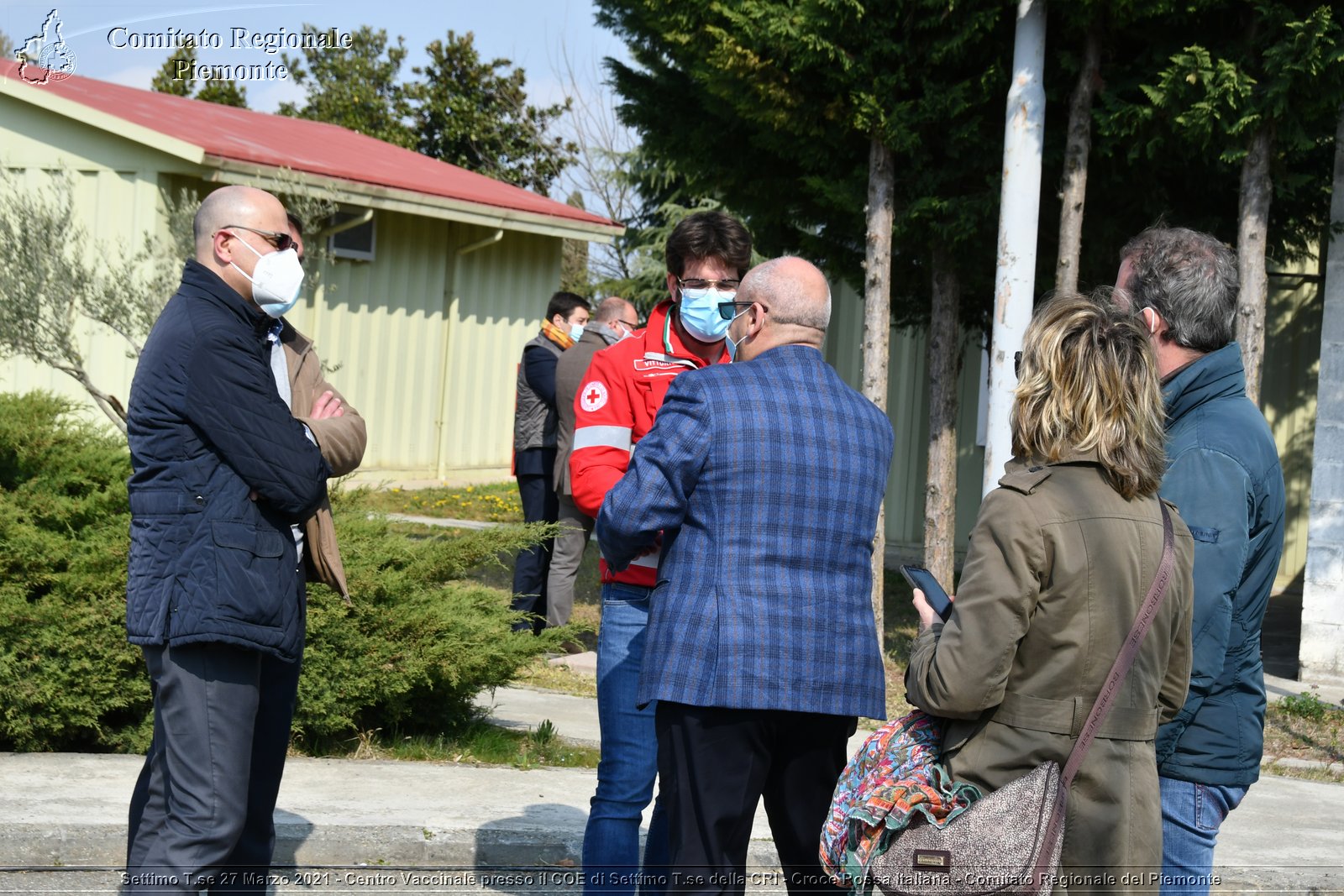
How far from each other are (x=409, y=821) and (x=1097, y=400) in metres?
3.19

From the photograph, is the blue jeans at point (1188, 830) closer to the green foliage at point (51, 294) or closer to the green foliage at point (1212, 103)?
the green foliage at point (1212, 103)

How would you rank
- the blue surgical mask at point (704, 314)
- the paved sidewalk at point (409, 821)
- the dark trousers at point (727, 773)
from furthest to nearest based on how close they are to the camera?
the paved sidewalk at point (409, 821) → the blue surgical mask at point (704, 314) → the dark trousers at point (727, 773)

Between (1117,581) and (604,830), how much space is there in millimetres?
1703

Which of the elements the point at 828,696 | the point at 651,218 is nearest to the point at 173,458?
the point at 828,696

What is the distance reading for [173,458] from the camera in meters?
3.22

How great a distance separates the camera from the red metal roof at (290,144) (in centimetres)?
1322

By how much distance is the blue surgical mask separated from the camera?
3.93 metres

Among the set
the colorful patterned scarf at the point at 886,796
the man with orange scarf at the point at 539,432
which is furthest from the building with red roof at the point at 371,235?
the colorful patterned scarf at the point at 886,796

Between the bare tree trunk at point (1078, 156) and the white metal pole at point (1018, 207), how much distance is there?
26cm

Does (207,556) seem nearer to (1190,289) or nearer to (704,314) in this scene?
(704,314)

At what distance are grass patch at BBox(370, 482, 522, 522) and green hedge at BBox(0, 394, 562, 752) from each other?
296 inches

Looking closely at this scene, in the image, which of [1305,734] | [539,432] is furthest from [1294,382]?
[539,432]

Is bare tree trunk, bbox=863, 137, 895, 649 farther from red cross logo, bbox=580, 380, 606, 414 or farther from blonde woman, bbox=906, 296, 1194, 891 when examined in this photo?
blonde woman, bbox=906, 296, 1194, 891

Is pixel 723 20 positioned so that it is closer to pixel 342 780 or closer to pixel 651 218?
pixel 342 780
